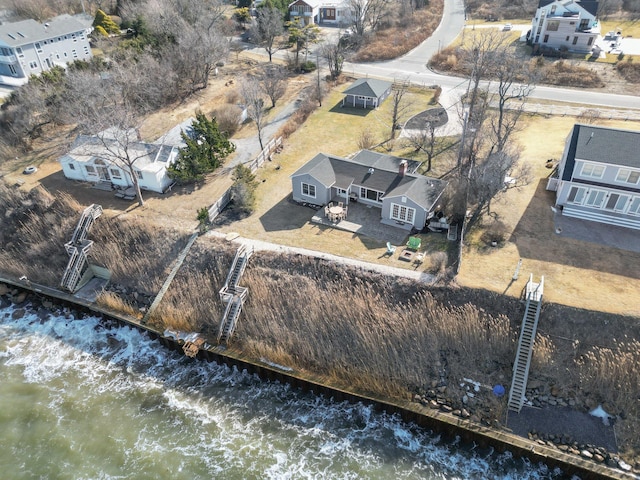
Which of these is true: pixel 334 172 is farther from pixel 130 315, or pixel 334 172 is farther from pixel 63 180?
pixel 63 180

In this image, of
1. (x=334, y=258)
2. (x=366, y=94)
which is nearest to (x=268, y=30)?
(x=366, y=94)

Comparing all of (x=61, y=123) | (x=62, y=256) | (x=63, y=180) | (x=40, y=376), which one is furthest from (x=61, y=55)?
(x=40, y=376)

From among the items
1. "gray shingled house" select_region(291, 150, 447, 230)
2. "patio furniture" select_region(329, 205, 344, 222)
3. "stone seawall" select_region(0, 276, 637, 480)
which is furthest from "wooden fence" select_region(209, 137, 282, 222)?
"stone seawall" select_region(0, 276, 637, 480)

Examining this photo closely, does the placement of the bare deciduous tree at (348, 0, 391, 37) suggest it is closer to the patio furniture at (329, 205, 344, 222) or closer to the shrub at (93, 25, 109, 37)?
the shrub at (93, 25, 109, 37)

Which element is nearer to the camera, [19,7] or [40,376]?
[40,376]

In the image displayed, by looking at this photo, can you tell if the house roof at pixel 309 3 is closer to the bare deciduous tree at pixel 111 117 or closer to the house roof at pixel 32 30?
the house roof at pixel 32 30
